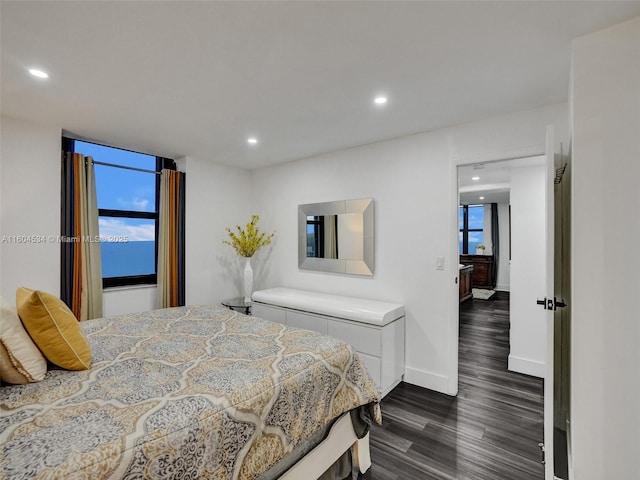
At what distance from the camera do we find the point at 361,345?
283 cm

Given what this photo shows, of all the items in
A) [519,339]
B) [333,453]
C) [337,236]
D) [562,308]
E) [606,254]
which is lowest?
[333,453]

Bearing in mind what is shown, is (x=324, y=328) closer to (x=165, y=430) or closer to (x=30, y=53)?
(x=165, y=430)

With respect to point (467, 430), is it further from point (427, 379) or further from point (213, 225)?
point (213, 225)

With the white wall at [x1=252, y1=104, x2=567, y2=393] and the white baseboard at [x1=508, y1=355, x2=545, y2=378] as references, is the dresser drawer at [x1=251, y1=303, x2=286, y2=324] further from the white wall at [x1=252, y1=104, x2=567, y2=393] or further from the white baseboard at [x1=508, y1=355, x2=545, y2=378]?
the white baseboard at [x1=508, y1=355, x2=545, y2=378]

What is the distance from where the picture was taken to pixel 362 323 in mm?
2834

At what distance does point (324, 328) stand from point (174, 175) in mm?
2570

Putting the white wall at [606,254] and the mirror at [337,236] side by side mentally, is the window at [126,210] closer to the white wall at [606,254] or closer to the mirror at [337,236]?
the mirror at [337,236]

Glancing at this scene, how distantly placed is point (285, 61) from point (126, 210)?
2.81 m

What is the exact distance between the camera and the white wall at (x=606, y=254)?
149 centimetres

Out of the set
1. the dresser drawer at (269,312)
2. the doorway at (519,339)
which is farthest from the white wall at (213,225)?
the doorway at (519,339)

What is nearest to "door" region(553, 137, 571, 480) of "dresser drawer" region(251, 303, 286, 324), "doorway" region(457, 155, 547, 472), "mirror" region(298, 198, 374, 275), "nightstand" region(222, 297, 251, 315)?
"doorway" region(457, 155, 547, 472)

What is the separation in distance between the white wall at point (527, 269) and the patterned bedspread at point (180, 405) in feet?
7.39

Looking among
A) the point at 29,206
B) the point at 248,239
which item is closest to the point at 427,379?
the point at 248,239

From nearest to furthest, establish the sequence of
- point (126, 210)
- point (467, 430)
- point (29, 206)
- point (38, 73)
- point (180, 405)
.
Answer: point (180, 405), point (38, 73), point (467, 430), point (29, 206), point (126, 210)
